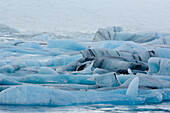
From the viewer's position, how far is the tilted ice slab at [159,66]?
11.4ft

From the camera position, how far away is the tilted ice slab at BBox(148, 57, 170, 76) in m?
3.47

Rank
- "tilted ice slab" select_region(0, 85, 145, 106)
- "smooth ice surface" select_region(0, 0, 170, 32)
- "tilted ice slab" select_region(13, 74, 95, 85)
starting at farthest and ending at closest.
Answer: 1. "smooth ice surface" select_region(0, 0, 170, 32)
2. "tilted ice slab" select_region(13, 74, 95, 85)
3. "tilted ice slab" select_region(0, 85, 145, 106)

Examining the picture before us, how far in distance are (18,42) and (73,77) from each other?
4305mm

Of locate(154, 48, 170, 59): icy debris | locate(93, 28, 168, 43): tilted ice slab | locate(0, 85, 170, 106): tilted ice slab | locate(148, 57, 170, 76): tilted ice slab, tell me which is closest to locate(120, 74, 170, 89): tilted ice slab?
locate(0, 85, 170, 106): tilted ice slab

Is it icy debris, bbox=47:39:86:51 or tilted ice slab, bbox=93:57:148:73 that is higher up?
icy debris, bbox=47:39:86:51

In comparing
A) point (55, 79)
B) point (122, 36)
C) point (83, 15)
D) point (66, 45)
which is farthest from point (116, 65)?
point (83, 15)

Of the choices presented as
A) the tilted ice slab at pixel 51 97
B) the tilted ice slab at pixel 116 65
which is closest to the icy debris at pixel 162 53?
the tilted ice slab at pixel 116 65

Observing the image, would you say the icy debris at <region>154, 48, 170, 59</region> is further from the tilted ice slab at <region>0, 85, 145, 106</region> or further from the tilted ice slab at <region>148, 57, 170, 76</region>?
the tilted ice slab at <region>0, 85, 145, 106</region>

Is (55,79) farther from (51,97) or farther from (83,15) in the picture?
(83,15)

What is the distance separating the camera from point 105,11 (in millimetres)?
23859

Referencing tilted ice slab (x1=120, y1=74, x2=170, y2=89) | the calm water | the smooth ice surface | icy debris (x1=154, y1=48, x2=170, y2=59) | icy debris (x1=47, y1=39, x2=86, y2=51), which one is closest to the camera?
the calm water

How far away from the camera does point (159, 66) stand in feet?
11.6

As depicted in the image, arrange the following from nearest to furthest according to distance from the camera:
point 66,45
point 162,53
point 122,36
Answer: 1. point 162,53
2. point 66,45
3. point 122,36

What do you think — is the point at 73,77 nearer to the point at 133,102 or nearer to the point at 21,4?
the point at 133,102
